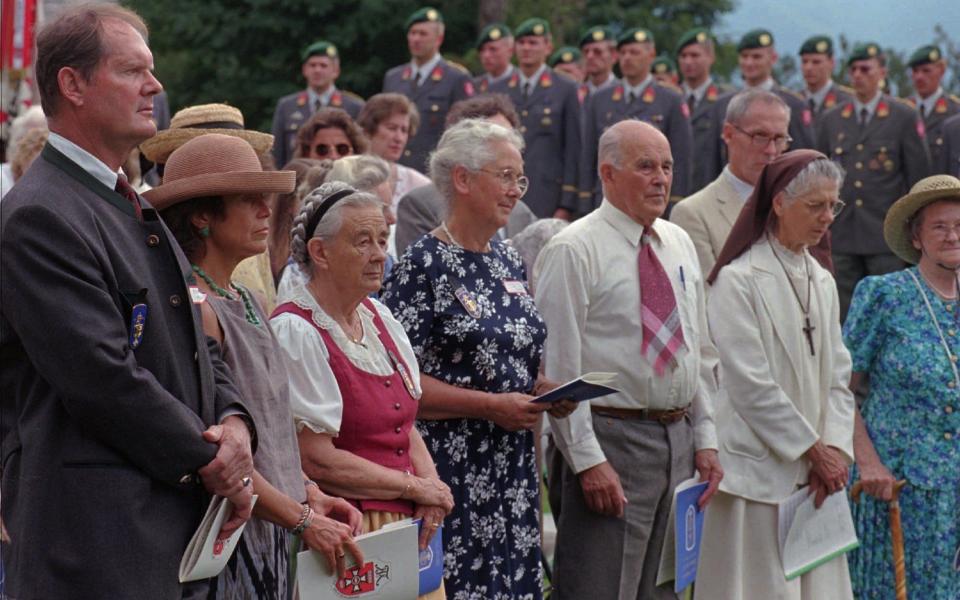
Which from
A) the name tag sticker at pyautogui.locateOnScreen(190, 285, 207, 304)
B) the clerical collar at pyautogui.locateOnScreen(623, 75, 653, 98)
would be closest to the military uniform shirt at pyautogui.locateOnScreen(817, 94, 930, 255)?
the clerical collar at pyautogui.locateOnScreen(623, 75, 653, 98)

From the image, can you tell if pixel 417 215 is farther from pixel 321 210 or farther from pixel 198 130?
pixel 321 210

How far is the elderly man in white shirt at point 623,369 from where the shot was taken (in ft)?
18.0

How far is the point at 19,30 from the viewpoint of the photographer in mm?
11773

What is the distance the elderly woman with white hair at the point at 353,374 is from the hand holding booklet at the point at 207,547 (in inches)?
35.5

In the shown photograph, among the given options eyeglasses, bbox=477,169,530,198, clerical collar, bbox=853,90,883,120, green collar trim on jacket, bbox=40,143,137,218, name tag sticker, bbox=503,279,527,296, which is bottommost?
name tag sticker, bbox=503,279,527,296

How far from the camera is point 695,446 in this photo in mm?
5754

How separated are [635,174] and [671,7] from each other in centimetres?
1978

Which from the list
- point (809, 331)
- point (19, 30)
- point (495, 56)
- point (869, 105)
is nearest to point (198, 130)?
point (809, 331)

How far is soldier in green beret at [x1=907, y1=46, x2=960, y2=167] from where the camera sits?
1359 cm

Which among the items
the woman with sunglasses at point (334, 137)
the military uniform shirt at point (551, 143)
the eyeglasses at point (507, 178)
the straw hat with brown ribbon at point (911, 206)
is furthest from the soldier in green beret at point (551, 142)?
the eyeglasses at point (507, 178)

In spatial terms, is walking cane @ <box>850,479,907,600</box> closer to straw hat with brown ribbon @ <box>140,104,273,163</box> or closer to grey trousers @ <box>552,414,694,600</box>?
Answer: grey trousers @ <box>552,414,694,600</box>

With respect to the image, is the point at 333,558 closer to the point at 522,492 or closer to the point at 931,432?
the point at 522,492

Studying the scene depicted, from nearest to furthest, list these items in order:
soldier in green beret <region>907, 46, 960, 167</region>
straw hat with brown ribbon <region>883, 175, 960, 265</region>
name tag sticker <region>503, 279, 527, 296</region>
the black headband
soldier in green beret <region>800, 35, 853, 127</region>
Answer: the black headband → name tag sticker <region>503, 279, 527, 296</region> → straw hat with brown ribbon <region>883, 175, 960, 265</region> → soldier in green beret <region>800, 35, 853, 127</region> → soldier in green beret <region>907, 46, 960, 167</region>

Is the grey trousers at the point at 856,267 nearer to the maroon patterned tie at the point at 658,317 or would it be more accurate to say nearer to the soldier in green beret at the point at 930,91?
the soldier in green beret at the point at 930,91
